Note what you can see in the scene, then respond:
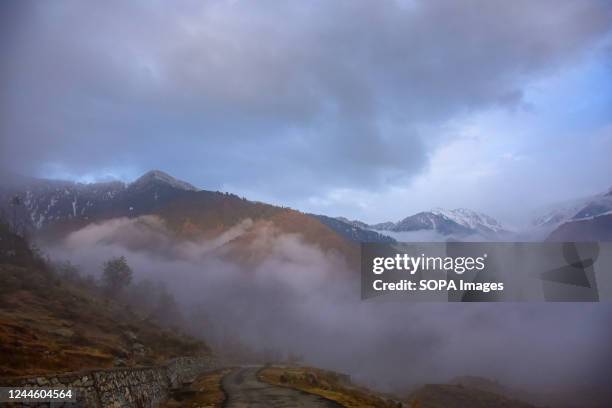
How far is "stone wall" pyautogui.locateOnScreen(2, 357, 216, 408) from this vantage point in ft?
54.3

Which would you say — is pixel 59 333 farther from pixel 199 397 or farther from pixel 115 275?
pixel 115 275

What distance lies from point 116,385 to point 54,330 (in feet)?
120

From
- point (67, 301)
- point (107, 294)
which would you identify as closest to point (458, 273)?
point (67, 301)

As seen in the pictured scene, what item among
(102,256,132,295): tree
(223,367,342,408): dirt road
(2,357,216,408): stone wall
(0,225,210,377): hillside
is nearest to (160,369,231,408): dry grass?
(223,367,342,408): dirt road

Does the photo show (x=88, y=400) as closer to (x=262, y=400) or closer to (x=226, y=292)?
(x=262, y=400)

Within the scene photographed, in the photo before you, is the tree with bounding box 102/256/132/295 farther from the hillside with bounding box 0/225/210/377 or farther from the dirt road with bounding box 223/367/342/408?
the dirt road with bounding box 223/367/342/408

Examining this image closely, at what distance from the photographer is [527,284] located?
8944cm

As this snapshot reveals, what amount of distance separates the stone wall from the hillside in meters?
5.00

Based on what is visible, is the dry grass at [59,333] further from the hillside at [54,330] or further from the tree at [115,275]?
the tree at [115,275]

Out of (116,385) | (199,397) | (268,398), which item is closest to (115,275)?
(199,397)

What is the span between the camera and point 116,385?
21.1 metres

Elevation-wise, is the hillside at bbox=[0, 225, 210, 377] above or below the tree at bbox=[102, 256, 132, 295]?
below

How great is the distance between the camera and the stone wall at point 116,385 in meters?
16.6

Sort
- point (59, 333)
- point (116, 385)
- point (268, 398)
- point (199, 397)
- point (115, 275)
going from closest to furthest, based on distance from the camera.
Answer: point (116, 385)
point (268, 398)
point (199, 397)
point (59, 333)
point (115, 275)
